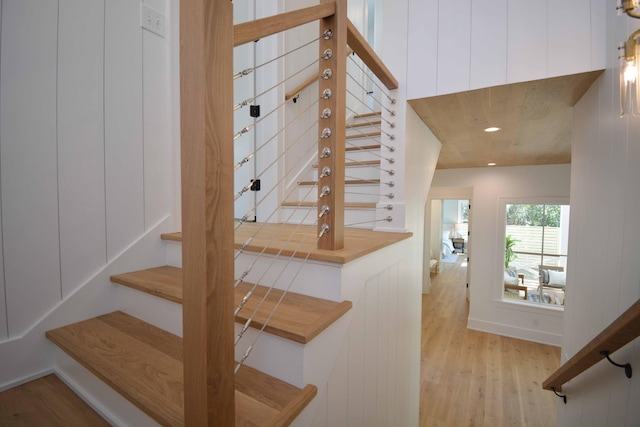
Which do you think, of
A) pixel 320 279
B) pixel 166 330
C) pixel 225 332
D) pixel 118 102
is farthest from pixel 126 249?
pixel 225 332

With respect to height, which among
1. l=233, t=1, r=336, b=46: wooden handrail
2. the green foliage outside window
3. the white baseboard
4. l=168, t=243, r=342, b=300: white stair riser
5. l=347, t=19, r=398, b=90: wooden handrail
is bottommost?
the white baseboard

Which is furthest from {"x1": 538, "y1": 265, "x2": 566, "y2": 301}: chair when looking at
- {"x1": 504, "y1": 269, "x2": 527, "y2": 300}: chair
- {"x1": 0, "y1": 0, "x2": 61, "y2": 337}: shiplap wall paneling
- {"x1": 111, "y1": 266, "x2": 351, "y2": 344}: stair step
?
{"x1": 0, "y1": 0, "x2": 61, "y2": 337}: shiplap wall paneling

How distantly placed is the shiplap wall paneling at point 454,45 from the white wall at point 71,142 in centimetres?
169

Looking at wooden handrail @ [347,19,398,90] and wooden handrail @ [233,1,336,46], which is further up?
wooden handrail @ [347,19,398,90]

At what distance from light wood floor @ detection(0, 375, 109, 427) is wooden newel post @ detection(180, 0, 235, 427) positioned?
707mm

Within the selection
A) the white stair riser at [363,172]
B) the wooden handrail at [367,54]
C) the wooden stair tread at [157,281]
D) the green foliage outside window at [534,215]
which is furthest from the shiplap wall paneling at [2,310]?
the green foliage outside window at [534,215]

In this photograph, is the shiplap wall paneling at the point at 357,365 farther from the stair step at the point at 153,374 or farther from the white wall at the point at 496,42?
the white wall at the point at 496,42

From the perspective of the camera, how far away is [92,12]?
4.42 ft

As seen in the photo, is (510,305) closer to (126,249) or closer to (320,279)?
(320,279)

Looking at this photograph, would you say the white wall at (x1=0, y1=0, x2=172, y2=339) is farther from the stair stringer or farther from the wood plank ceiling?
the wood plank ceiling

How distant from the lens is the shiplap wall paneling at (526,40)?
4.81 feet

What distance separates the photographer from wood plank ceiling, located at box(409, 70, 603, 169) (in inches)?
63.4

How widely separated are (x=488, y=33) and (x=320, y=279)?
168 cm

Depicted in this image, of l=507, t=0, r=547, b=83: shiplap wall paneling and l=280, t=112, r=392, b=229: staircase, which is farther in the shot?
l=280, t=112, r=392, b=229: staircase
